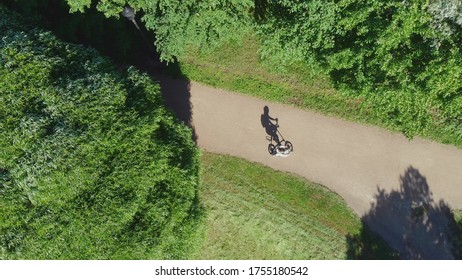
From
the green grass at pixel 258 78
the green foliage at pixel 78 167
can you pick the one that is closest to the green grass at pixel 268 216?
the green grass at pixel 258 78

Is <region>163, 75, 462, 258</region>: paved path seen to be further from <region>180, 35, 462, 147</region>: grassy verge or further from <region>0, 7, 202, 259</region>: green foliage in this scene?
<region>0, 7, 202, 259</region>: green foliage

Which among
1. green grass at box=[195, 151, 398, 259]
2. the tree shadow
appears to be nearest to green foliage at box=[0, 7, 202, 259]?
green grass at box=[195, 151, 398, 259]

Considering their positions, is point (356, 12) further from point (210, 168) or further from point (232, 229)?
point (232, 229)

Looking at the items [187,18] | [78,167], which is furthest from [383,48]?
[78,167]

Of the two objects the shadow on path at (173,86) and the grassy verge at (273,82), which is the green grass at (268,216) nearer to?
the shadow on path at (173,86)

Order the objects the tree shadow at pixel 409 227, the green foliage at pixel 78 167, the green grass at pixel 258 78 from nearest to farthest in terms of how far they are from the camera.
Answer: the green foliage at pixel 78 167 < the tree shadow at pixel 409 227 < the green grass at pixel 258 78

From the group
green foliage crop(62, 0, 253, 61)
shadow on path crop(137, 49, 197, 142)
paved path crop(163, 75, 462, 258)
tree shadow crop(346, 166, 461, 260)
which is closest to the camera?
green foliage crop(62, 0, 253, 61)
